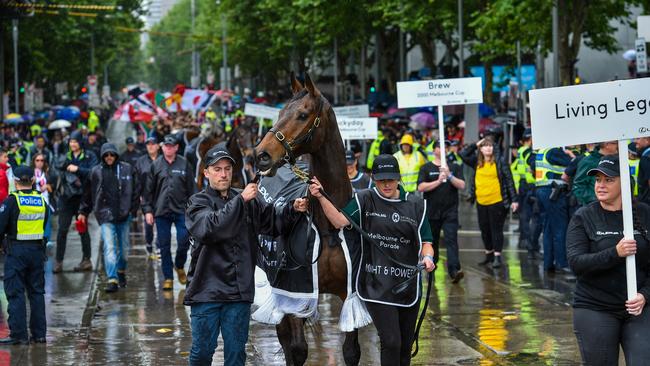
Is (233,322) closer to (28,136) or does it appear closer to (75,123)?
(28,136)

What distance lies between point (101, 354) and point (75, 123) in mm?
46706

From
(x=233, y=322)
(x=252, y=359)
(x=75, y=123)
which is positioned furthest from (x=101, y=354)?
(x=75, y=123)

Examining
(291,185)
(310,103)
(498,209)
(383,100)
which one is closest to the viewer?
(310,103)

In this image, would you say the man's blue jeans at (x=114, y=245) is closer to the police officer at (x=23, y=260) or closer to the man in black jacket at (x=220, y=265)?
the police officer at (x=23, y=260)

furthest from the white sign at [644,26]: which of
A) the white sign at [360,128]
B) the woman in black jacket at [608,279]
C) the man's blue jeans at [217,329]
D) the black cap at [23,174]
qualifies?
the man's blue jeans at [217,329]

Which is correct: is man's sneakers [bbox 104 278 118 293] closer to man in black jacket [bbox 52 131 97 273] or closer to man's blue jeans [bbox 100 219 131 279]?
man's blue jeans [bbox 100 219 131 279]

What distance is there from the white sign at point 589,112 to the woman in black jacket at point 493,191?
379 inches

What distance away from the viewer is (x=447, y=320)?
12867mm

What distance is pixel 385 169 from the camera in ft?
28.5

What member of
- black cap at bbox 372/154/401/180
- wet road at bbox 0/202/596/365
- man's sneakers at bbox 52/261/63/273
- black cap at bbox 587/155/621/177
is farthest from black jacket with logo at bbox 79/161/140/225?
black cap at bbox 587/155/621/177

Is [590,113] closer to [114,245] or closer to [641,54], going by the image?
[114,245]

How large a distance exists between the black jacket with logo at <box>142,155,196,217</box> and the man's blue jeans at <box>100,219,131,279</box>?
51 cm

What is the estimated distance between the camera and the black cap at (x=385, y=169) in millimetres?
8648

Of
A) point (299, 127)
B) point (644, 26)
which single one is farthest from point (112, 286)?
point (644, 26)
